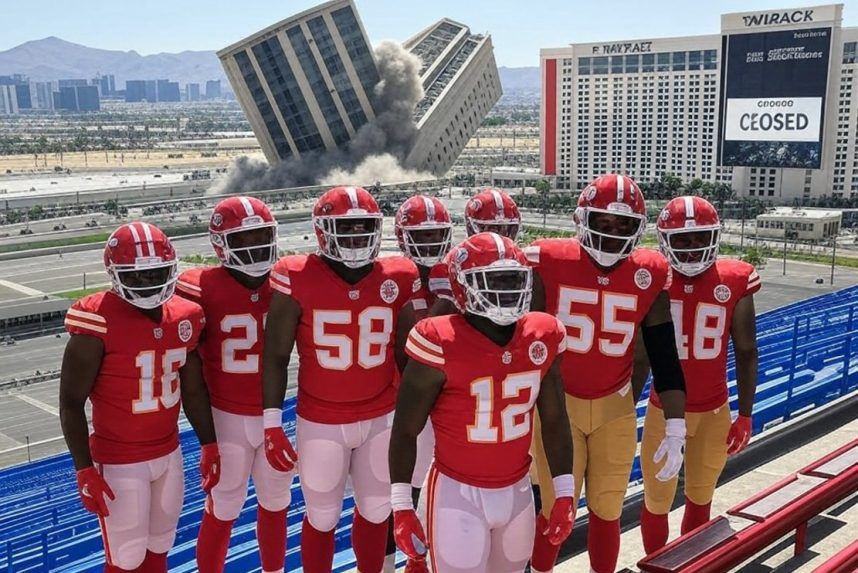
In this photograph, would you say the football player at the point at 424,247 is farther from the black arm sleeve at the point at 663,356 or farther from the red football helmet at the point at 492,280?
the red football helmet at the point at 492,280

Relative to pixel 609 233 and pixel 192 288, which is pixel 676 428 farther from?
pixel 192 288

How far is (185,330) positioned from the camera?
137 inches

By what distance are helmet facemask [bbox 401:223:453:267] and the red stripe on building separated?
6532cm

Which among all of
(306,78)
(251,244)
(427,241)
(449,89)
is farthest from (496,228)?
(449,89)

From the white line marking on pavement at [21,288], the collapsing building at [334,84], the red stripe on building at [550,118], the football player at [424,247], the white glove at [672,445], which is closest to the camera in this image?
the white glove at [672,445]

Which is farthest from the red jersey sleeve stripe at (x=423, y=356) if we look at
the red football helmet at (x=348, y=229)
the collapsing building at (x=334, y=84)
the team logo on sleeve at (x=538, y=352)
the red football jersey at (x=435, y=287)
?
the collapsing building at (x=334, y=84)

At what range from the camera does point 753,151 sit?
1908 inches

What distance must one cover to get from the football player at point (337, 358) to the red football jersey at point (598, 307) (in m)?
0.60

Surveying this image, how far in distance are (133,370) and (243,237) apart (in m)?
0.71

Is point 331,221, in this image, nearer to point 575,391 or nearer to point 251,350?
point 251,350

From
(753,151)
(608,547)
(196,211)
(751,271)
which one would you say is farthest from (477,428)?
(196,211)

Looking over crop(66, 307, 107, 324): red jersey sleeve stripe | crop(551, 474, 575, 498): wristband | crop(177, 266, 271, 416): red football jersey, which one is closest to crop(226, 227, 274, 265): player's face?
crop(177, 266, 271, 416): red football jersey

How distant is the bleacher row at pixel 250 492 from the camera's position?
13.4 ft

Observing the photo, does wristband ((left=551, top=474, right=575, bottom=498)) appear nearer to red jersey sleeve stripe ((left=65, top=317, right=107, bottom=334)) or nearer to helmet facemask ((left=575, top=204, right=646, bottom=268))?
helmet facemask ((left=575, top=204, right=646, bottom=268))
